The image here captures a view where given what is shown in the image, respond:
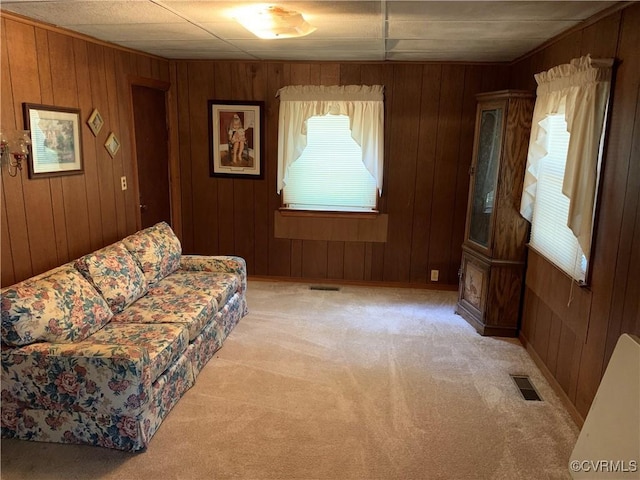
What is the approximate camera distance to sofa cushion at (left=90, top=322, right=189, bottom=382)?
255cm

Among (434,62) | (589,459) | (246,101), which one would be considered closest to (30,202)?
(246,101)

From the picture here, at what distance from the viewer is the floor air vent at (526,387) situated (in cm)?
295

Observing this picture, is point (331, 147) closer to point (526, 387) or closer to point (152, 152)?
point (152, 152)

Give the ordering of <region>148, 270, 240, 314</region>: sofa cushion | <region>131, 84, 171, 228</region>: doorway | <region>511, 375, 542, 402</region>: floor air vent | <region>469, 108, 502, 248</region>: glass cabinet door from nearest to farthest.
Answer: <region>511, 375, 542, 402</region>: floor air vent → <region>148, 270, 240, 314</region>: sofa cushion → <region>469, 108, 502, 248</region>: glass cabinet door → <region>131, 84, 171, 228</region>: doorway

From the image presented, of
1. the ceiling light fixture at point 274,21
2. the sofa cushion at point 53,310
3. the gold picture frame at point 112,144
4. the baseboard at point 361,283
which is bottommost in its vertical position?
the baseboard at point 361,283

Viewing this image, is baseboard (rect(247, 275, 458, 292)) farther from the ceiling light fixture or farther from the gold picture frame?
the ceiling light fixture

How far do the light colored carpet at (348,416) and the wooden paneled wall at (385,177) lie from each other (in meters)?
1.12

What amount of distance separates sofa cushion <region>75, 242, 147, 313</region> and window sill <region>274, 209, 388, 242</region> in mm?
1885

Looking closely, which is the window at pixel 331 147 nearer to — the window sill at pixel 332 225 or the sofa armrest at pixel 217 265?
A: the window sill at pixel 332 225

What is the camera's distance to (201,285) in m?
3.62

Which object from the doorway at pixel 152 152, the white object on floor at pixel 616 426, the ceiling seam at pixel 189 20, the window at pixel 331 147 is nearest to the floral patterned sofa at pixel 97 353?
the doorway at pixel 152 152

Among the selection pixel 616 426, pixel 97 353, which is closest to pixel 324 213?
pixel 97 353

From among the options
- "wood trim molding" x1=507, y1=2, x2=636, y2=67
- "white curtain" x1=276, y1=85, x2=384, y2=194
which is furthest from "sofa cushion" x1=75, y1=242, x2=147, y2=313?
"wood trim molding" x1=507, y1=2, x2=636, y2=67

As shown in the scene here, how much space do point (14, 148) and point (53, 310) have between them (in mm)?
1000
